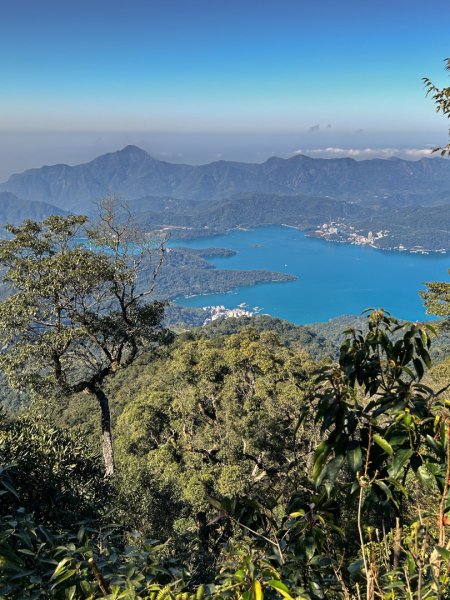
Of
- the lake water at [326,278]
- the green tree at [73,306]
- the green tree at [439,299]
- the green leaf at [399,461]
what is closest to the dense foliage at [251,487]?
the green leaf at [399,461]

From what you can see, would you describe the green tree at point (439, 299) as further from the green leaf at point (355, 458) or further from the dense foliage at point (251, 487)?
the green leaf at point (355, 458)

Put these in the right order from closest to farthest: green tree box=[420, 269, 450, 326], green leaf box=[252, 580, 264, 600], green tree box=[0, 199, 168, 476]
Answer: green leaf box=[252, 580, 264, 600] → green tree box=[0, 199, 168, 476] → green tree box=[420, 269, 450, 326]

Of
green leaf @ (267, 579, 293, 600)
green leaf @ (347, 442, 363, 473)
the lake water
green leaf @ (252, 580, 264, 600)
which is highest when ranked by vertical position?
green leaf @ (347, 442, 363, 473)

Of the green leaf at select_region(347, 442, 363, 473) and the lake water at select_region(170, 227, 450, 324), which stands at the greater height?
the green leaf at select_region(347, 442, 363, 473)

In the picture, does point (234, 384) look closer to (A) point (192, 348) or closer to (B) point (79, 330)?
(A) point (192, 348)

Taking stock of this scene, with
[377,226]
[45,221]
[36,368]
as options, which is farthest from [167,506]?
[377,226]

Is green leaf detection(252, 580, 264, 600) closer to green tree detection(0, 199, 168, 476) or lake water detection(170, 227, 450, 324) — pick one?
green tree detection(0, 199, 168, 476)

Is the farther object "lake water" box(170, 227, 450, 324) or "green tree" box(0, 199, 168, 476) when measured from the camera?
"lake water" box(170, 227, 450, 324)

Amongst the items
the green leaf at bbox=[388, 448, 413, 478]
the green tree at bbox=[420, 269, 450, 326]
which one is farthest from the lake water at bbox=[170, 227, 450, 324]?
the green leaf at bbox=[388, 448, 413, 478]
